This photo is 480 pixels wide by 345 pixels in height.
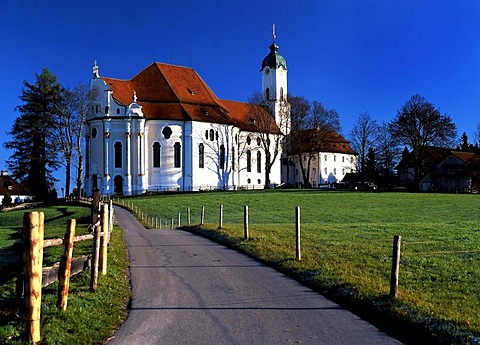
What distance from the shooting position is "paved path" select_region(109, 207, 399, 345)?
24.1ft

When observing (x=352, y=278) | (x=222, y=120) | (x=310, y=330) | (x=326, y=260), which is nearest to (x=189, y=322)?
(x=310, y=330)

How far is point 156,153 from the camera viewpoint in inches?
Result: 2667

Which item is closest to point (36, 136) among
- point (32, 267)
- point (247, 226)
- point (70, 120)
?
point (70, 120)

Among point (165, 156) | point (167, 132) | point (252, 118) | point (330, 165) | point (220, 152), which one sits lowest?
point (165, 156)

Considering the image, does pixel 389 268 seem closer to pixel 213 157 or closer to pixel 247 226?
pixel 247 226

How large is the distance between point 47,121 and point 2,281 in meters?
56.7

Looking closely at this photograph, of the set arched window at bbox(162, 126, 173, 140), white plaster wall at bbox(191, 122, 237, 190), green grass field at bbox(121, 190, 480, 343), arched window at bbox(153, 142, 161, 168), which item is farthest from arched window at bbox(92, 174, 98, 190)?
green grass field at bbox(121, 190, 480, 343)

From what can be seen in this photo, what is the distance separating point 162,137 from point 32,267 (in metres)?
61.8

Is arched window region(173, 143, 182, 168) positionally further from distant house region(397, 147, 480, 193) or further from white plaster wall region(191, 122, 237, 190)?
distant house region(397, 147, 480, 193)

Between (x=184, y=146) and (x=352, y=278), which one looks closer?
(x=352, y=278)

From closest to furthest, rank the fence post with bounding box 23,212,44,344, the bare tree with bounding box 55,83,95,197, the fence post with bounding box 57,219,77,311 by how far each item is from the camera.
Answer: the fence post with bounding box 23,212,44,344 < the fence post with bounding box 57,219,77,311 < the bare tree with bounding box 55,83,95,197

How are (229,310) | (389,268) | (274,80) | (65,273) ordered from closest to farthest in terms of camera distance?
(65,273) → (229,310) → (389,268) → (274,80)

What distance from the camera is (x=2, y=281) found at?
10.5 m

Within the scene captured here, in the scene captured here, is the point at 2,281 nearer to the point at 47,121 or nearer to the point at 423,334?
the point at 423,334
